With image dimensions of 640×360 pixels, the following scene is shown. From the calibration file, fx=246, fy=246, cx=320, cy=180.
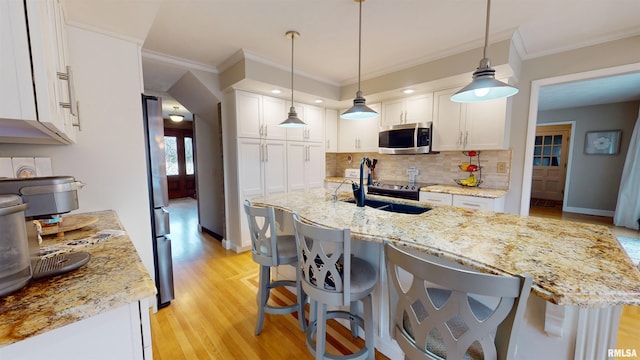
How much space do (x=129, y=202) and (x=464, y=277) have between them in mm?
2353

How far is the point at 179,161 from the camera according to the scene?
311 inches

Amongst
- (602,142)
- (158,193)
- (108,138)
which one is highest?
(602,142)

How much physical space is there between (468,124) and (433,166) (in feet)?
2.69

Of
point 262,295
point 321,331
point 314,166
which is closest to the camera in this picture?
point 321,331

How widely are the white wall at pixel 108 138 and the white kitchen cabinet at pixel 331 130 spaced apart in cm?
287

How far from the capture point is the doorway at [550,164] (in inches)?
239

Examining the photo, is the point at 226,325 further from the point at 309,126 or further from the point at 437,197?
the point at 309,126

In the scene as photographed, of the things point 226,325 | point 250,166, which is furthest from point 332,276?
point 250,166

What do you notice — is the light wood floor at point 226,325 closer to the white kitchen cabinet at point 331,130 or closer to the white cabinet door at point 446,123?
the white cabinet door at point 446,123

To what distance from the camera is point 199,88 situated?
3365 millimetres

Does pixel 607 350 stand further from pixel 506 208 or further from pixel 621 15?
pixel 621 15

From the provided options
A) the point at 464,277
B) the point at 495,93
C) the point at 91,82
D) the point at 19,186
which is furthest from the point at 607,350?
the point at 91,82

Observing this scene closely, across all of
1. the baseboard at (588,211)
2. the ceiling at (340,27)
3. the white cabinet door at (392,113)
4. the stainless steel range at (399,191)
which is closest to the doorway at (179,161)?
the ceiling at (340,27)

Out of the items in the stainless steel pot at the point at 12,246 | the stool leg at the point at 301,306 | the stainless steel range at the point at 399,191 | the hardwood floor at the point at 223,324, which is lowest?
the hardwood floor at the point at 223,324
